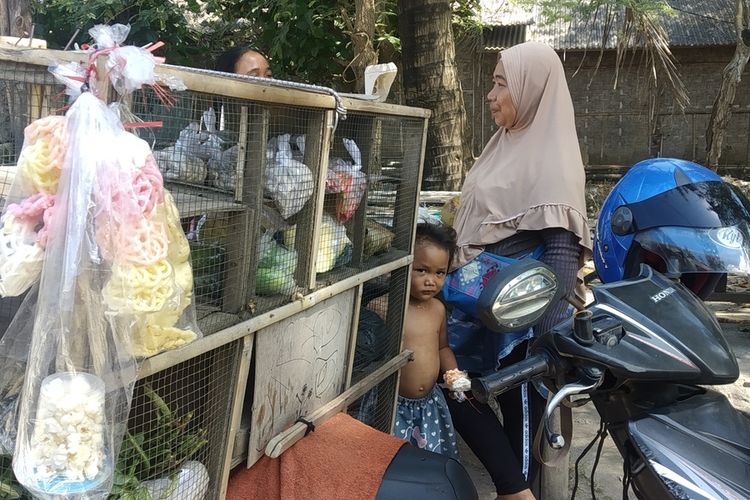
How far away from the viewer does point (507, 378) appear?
1.33m

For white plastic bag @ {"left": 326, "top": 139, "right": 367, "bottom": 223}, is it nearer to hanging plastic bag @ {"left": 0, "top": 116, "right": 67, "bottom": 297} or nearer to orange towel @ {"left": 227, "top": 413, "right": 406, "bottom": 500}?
orange towel @ {"left": 227, "top": 413, "right": 406, "bottom": 500}

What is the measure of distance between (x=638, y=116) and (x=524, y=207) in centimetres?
1094

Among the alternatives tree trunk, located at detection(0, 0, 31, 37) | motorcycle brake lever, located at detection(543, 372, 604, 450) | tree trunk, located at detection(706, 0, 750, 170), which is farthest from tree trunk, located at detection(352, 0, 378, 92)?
tree trunk, located at detection(706, 0, 750, 170)

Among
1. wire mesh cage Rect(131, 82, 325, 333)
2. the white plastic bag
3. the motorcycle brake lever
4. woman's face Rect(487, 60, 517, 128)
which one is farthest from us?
woman's face Rect(487, 60, 517, 128)

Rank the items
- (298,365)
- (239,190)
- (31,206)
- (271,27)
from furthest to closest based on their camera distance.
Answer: (271,27) → (298,365) → (239,190) → (31,206)

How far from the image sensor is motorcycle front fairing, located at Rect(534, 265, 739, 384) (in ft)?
4.33

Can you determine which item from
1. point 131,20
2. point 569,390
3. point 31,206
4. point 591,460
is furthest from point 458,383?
point 131,20

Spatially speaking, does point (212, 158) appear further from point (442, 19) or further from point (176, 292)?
point (442, 19)

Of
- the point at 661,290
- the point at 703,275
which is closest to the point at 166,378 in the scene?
the point at 661,290

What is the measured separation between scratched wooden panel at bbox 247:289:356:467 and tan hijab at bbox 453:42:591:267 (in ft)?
2.03

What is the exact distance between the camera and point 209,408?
157 cm

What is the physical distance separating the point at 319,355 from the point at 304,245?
354mm

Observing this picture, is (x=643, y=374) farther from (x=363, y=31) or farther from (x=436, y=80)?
(x=436, y=80)

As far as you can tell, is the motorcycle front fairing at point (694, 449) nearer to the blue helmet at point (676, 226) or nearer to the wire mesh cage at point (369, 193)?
the blue helmet at point (676, 226)
